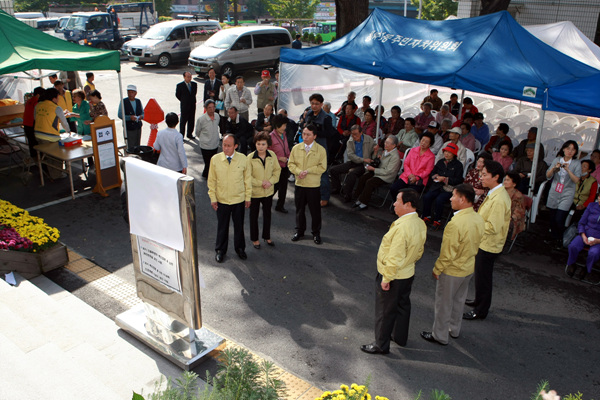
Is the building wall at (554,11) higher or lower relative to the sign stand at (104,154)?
higher

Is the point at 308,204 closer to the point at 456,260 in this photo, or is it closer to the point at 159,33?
the point at 456,260

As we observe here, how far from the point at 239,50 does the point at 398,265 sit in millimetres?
18307

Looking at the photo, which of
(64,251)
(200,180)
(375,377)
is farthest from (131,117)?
(375,377)

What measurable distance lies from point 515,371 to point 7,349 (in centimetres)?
475

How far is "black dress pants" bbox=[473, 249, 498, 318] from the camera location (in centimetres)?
580

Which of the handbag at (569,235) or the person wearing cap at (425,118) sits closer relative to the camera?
the handbag at (569,235)

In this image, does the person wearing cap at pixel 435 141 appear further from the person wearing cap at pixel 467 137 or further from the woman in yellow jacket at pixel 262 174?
the woman in yellow jacket at pixel 262 174

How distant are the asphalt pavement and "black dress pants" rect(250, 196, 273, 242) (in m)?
0.24

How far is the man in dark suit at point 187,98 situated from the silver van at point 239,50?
27.1 feet

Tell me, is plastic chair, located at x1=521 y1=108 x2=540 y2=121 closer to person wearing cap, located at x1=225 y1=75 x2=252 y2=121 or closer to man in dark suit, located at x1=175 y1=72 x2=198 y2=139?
person wearing cap, located at x1=225 y1=75 x2=252 y2=121

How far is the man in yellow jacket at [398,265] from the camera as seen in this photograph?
4867 mm

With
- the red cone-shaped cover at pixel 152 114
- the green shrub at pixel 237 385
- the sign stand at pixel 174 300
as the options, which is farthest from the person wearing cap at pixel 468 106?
the green shrub at pixel 237 385

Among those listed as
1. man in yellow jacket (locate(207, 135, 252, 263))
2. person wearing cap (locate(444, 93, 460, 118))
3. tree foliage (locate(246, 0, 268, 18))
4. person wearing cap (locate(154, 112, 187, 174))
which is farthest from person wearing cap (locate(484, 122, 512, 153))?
tree foliage (locate(246, 0, 268, 18))

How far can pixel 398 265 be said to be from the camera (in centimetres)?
486
